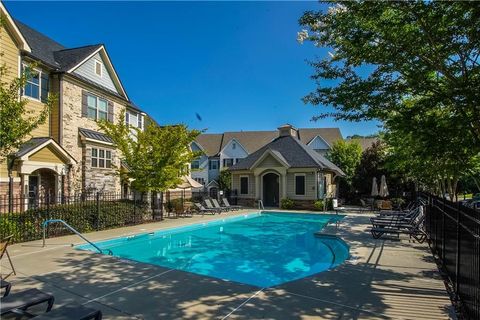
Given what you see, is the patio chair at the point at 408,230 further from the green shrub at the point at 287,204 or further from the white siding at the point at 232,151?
the white siding at the point at 232,151

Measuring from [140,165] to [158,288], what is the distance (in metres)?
11.8

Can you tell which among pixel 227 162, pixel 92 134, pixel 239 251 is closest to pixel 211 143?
pixel 227 162

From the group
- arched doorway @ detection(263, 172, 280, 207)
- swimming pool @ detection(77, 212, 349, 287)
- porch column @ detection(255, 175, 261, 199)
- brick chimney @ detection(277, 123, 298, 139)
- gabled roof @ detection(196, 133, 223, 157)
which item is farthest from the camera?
gabled roof @ detection(196, 133, 223, 157)

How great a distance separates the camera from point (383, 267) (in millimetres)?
7809

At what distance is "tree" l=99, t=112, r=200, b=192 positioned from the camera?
17047 millimetres

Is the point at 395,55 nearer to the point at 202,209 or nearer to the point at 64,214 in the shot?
the point at 64,214

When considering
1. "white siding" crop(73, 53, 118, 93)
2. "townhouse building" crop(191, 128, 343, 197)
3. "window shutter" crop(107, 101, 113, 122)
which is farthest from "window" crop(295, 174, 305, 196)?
"townhouse building" crop(191, 128, 343, 197)

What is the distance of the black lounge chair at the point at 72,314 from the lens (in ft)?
12.7

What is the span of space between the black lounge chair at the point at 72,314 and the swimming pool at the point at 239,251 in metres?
5.22

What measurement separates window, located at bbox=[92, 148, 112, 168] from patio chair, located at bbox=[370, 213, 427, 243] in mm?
16353

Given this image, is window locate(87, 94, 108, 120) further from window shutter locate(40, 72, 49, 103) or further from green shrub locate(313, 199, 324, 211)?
green shrub locate(313, 199, 324, 211)

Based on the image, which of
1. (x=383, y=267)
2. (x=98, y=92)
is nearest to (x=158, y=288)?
(x=383, y=267)

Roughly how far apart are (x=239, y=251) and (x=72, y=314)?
908 cm

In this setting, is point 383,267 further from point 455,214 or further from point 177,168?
point 177,168
